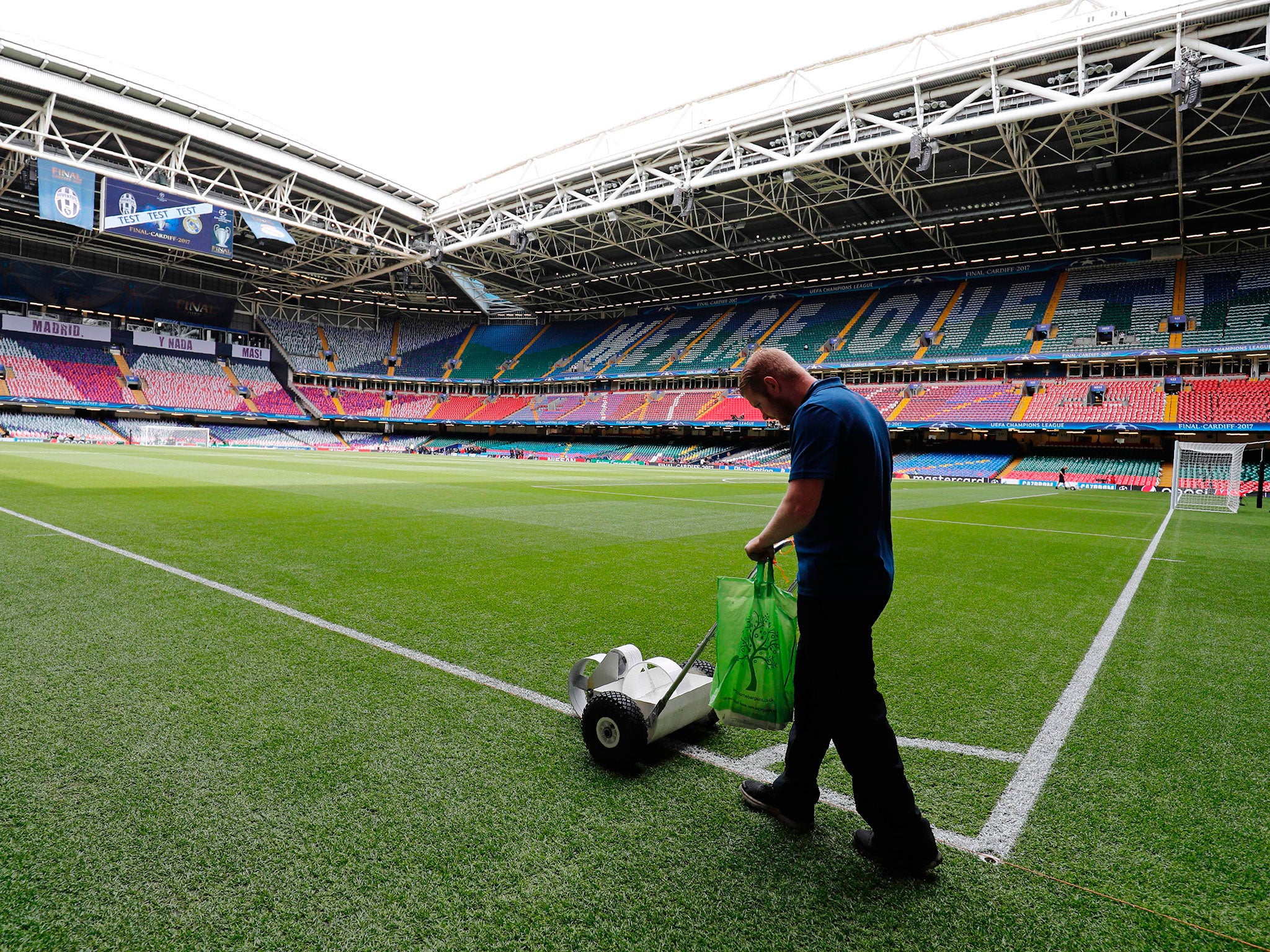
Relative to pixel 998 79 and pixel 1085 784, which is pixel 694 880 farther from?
pixel 998 79

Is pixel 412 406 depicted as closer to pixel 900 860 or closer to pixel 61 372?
pixel 61 372

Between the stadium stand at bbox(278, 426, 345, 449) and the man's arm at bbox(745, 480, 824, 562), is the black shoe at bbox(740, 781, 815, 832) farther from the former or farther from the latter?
the stadium stand at bbox(278, 426, 345, 449)

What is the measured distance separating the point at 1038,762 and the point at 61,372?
70955 millimetres

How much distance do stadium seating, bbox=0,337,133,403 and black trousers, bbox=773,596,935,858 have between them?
67.1 m

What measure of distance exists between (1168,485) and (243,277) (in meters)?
73.7

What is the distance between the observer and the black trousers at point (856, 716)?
2297 mm

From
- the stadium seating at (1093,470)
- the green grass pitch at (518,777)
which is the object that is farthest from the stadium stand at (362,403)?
the green grass pitch at (518,777)

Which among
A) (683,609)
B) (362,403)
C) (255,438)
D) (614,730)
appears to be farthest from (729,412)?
(614,730)

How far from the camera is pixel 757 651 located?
8.71ft

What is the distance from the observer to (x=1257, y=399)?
1359 inches

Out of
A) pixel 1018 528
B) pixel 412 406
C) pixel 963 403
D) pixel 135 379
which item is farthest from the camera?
pixel 412 406

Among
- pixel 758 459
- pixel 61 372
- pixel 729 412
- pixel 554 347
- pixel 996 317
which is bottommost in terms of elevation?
pixel 758 459

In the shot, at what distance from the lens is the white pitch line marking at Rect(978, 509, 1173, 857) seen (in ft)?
8.27

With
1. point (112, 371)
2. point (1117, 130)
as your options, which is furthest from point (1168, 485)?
point (112, 371)
